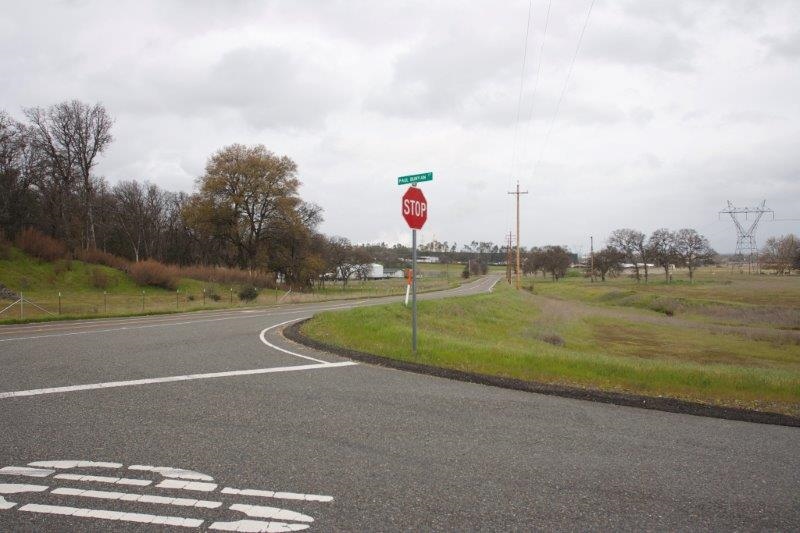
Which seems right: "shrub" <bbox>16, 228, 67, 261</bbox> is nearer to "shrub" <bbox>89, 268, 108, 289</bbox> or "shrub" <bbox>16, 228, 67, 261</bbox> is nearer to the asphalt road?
"shrub" <bbox>89, 268, 108, 289</bbox>

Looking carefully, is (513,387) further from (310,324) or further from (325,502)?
(310,324)

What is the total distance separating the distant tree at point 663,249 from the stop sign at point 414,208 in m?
101

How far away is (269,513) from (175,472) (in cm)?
122

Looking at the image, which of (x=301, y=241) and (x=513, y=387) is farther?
(x=301, y=241)

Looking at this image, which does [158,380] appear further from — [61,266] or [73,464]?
[61,266]

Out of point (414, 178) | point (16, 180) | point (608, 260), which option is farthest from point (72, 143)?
point (608, 260)

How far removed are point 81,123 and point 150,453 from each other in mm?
49567

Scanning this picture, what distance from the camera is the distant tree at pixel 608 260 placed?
352ft

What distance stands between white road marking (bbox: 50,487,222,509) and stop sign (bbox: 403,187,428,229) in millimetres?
6985

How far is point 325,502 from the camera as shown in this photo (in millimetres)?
3648

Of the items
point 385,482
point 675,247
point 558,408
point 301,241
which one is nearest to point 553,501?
point 385,482

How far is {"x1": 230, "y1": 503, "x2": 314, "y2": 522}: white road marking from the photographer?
341 cm

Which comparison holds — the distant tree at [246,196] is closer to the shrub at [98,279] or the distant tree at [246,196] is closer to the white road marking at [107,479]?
the shrub at [98,279]

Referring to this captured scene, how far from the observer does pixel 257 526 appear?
3314mm
